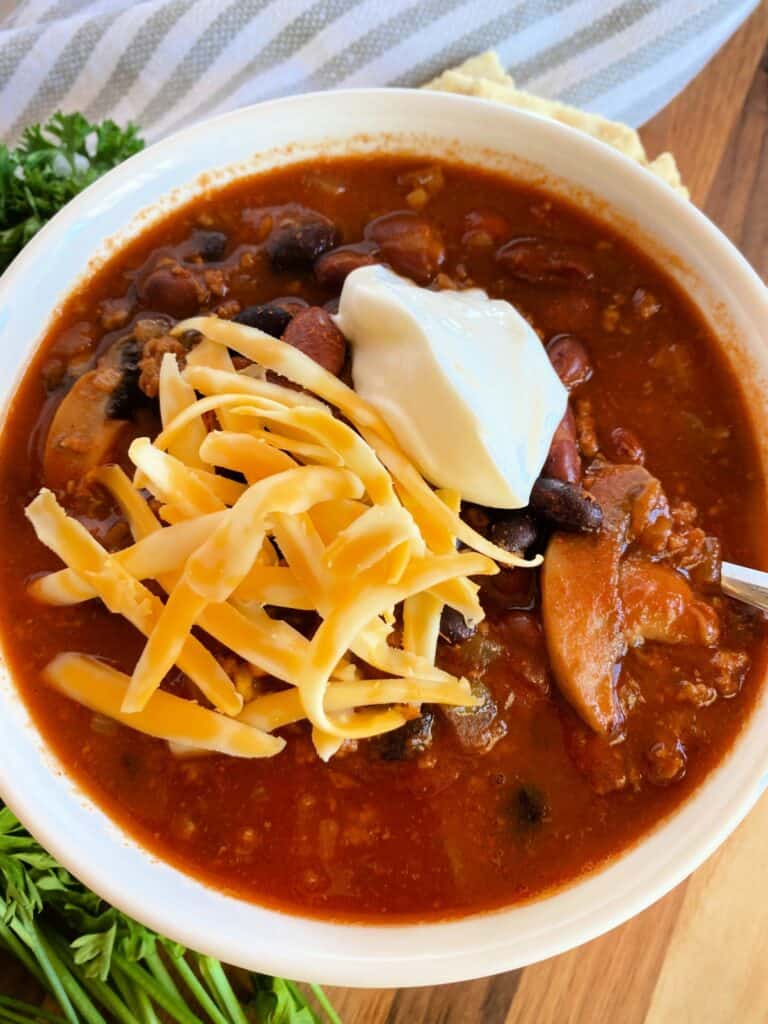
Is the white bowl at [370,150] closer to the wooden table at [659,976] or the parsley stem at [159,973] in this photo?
the parsley stem at [159,973]

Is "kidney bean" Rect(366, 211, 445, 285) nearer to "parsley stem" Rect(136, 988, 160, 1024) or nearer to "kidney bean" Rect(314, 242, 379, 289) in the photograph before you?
"kidney bean" Rect(314, 242, 379, 289)

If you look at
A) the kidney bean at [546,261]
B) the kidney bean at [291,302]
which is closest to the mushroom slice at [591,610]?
the kidney bean at [546,261]

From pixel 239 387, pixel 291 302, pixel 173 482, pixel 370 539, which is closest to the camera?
pixel 370 539

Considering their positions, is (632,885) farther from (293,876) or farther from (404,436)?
(404,436)

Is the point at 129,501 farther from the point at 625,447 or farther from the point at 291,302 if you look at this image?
the point at 625,447

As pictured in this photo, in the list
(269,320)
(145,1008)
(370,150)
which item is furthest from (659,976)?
(370,150)

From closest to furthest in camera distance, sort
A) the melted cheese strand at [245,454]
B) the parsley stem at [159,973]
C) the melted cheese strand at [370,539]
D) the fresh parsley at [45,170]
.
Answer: the melted cheese strand at [370,539] → the melted cheese strand at [245,454] → the parsley stem at [159,973] → the fresh parsley at [45,170]
